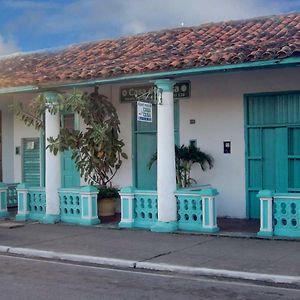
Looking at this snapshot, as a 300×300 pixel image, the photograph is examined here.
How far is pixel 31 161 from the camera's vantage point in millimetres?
16625

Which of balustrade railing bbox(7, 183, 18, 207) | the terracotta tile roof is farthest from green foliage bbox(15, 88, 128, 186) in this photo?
balustrade railing bbox(7, 183, 18, 207)

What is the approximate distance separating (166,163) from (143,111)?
118 cm

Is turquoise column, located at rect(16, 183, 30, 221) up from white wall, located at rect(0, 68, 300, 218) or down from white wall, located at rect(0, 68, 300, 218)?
down

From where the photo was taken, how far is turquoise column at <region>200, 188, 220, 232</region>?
11.2 metres

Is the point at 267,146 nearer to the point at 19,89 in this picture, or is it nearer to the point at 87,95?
the point at 87,95

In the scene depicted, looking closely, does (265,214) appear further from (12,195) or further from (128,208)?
(12,195)

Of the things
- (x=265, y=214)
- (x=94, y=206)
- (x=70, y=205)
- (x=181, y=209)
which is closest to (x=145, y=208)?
(x=181, y=209)

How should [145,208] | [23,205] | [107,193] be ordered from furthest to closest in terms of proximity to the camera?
[23,205] → [107,193] → [145,208]

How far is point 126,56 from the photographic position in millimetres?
13305

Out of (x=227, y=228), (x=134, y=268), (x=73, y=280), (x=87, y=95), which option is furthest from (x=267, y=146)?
(x=73, y=280)

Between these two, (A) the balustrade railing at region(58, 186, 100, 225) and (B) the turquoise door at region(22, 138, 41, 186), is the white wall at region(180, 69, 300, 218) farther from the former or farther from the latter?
(B) the turquoise door at region(22, 138, 41, 186)

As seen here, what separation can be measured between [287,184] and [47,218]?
554 centimetres

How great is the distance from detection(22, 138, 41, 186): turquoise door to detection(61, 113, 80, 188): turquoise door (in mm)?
1086

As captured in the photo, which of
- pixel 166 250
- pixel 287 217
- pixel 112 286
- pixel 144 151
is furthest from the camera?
pixel 144 151
